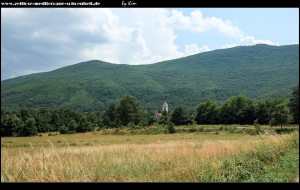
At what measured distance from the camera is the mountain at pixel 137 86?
192 inches

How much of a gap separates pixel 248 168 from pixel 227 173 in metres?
0.60

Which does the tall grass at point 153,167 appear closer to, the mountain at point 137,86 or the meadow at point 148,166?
the meadow at point 148,166

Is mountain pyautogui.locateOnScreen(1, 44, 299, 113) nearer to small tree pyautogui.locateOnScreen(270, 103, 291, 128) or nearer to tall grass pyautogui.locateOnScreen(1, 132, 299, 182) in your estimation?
small tree pyautogui.locateOnScreen(270, 103, 291, 128)

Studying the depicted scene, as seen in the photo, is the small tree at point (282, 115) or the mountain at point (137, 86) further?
the mountain at point (137, 86)

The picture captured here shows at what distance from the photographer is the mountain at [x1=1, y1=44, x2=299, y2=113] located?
192 inches

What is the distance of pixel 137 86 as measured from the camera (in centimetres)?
1588

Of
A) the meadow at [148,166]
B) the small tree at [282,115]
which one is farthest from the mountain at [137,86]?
the meadow at [148,166]

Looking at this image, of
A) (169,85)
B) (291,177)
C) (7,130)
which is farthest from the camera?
(169,85)

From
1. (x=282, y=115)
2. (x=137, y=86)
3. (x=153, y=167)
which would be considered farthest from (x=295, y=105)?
(x=137, y=86)

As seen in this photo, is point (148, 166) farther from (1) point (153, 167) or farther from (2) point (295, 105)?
(2) point (295, 105)

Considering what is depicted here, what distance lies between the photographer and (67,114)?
4723mm

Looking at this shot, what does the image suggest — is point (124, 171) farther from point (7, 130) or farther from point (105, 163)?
point (7, 130)
